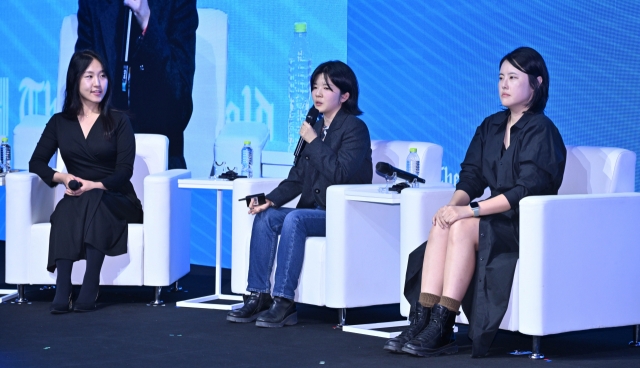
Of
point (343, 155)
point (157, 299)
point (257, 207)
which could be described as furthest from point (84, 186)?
point (343, 155)

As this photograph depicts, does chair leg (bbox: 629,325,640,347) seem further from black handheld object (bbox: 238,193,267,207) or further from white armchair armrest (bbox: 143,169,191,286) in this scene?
white armchair armrest (bbox: 143,169,191,286)

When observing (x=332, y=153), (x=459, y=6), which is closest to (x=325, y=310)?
(x=332, y=153)

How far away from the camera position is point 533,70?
341cm

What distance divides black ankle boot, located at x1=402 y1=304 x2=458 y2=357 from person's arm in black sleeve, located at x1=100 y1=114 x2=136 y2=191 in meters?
1.75

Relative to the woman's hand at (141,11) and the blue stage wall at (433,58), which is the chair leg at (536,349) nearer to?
the blue stage wall at (433,58)

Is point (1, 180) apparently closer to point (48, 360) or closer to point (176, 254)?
point (176, 254)

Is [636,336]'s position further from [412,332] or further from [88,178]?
[88,178]

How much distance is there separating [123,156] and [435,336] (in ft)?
6.20

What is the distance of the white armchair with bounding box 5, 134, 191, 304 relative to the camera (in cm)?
439

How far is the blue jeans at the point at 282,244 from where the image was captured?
3.90 metres

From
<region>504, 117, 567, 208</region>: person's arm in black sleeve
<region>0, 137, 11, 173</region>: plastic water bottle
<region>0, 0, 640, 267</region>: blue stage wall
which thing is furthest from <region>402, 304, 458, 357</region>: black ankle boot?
<region>0, 137, 11, 173</region>: plastic water bottle

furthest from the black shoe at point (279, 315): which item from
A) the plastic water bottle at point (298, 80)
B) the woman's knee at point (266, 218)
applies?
the plastic water bottle at point (298, 80)

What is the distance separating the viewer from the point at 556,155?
3365 millimetres

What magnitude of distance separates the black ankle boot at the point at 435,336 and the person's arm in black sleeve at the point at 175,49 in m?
3.34
